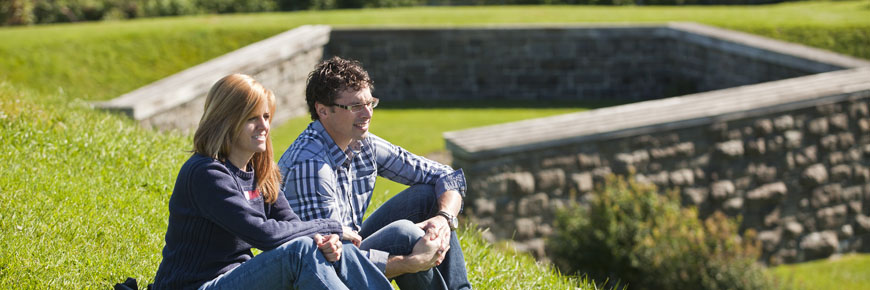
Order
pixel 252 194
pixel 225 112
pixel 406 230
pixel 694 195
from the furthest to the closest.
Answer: pixel 694 195 < pixel 406 230 < pixel 252 194 < pixel 225 112

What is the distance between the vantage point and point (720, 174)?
9945mm

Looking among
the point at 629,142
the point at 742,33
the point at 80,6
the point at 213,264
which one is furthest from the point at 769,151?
the point at 80,6

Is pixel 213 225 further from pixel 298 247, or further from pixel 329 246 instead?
pixel 329 246

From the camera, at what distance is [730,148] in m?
9.81

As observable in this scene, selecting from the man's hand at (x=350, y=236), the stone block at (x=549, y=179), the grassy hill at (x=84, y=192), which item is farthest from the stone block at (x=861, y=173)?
the man's hand at (x=350, y=236)

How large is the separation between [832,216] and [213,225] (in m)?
9.23

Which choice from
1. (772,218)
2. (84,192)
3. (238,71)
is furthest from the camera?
(238,71)

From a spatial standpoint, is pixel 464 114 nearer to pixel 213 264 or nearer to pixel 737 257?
pixel 737 257

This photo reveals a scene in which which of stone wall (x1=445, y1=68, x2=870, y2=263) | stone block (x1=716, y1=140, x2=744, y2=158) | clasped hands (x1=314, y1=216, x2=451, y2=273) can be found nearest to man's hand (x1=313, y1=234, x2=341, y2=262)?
clasped hands (x1=314, y1=216, x2=451, y2=273)

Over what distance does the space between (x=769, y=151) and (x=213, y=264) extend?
26.9 ft

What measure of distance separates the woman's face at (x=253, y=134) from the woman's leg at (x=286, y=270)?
0.43m

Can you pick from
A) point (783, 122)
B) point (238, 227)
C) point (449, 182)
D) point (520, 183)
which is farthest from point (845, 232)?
point (238, 227)

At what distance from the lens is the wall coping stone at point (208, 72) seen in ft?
31.9

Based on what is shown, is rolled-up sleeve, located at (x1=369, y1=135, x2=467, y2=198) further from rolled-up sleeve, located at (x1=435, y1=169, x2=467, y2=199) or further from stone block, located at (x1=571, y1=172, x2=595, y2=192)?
stone block, located at (x1=571, y1=172, x2=595, y2=192)
